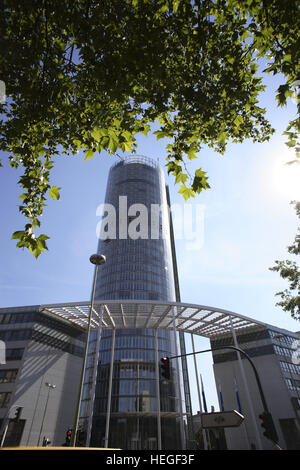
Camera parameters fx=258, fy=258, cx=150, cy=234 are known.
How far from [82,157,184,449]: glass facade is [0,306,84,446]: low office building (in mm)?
8556

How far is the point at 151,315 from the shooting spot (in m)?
34.3

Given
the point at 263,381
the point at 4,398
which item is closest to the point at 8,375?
the point at 4,398

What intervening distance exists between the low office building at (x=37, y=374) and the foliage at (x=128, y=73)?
32.4 m

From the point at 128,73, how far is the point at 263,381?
4967 cm

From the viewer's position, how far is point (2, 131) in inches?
222

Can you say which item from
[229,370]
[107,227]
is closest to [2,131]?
[229,370]

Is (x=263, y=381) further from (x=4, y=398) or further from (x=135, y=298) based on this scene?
(x=4, y=398)

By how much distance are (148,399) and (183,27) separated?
64270 mm

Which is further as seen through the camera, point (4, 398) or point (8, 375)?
point (8, 375)

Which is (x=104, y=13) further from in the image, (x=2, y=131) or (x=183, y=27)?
(x=2, y=131)

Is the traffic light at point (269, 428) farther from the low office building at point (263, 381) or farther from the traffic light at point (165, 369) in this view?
the low office building at point (263, 381)

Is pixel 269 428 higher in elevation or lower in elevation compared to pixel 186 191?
lower
